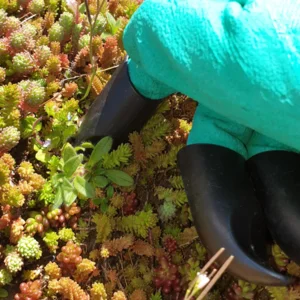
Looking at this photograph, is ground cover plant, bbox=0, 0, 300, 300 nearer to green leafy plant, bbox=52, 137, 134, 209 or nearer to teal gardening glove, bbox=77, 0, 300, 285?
green leafy plant, bbox=52, 137, 134, 209

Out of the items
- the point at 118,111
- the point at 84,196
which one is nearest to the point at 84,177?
the point at 84,196

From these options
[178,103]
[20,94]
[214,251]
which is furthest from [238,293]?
[20,94]

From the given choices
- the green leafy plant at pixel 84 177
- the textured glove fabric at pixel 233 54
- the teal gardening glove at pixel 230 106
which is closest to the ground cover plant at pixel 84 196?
the green leafy plant at pixel 84 177

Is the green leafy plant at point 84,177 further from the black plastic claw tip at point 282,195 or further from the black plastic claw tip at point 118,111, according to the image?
the black plastic claw tip at point 282,195

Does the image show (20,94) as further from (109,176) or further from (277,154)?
(277,154)

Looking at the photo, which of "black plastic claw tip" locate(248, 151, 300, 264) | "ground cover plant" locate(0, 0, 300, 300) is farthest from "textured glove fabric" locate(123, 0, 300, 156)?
"ground cover plant" locate(0, 0, 300, 300)
